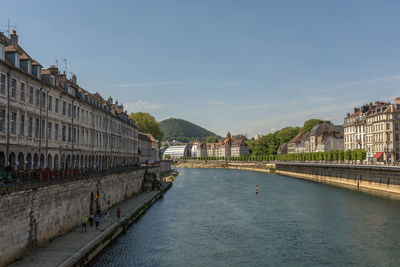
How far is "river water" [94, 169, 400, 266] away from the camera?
2560cm

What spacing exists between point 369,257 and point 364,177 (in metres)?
44.4

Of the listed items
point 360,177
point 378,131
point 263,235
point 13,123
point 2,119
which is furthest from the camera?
point 378,131

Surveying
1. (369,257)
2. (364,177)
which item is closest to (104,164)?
(369,257)

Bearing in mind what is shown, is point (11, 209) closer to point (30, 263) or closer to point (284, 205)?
point (30, 263)

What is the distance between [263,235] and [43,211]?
19256mm

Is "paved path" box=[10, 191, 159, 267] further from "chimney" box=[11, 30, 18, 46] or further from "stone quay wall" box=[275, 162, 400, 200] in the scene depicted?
"stone quay wall" box=[275, 162, 400, 200]

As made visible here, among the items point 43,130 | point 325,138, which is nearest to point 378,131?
point 325,138

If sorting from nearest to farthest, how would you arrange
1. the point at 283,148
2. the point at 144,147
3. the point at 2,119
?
the point at 2,119
the point at 144,147
the point at 283,148

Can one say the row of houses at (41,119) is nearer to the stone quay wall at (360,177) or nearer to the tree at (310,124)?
the stone quay wall at (360,177)

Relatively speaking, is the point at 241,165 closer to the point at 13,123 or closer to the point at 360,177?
the point at 360,177

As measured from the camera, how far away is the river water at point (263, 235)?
2560cm

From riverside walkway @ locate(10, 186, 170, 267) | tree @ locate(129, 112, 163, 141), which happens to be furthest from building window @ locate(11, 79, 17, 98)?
tree @ locate(129, 112, 163, 141)

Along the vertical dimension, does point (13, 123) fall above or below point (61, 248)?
above

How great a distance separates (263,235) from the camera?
32.9 m
